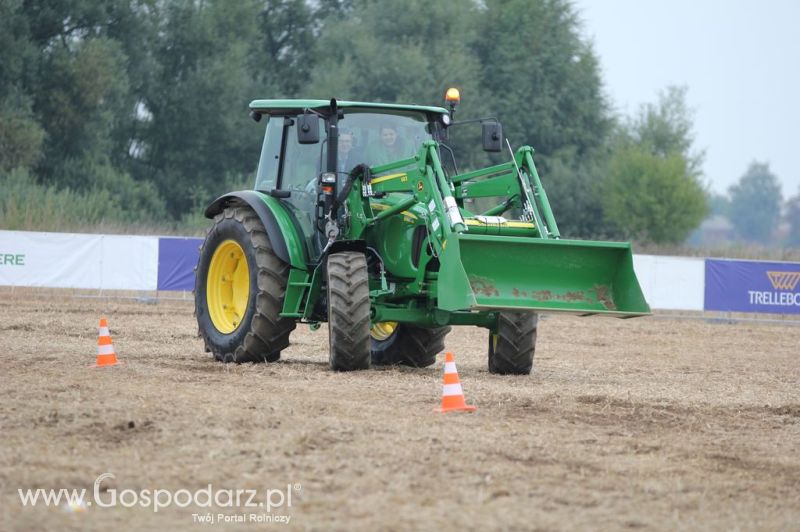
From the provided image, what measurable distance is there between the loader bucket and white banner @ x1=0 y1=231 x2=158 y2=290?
13.5 metres

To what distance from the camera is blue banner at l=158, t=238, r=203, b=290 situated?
76.1 feet

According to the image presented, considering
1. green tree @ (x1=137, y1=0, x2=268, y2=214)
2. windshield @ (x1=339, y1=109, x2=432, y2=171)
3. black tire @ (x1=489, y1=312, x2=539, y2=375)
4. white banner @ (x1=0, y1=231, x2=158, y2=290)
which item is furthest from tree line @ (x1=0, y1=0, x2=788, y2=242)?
black tire @ (x1=489, y1=312, x2=539, y2=375)

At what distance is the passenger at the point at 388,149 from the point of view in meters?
12.1

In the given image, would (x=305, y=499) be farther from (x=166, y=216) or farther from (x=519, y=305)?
(x=166, y=216)

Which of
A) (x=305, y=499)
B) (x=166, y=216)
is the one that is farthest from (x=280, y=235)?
(x=166, y=216)

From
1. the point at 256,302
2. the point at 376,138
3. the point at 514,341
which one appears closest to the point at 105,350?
the point at 256,302

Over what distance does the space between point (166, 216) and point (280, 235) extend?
34.7m

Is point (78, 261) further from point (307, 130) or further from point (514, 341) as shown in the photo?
point (514, 341)

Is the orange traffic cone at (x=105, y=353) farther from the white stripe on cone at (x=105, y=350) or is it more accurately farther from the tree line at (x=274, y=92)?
the tree line at (x=274, y=92)

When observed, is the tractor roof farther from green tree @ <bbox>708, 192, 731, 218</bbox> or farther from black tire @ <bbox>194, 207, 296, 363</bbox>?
green tree @ <bbox>708, 192, 731, 218</bbox>

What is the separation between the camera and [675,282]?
24797 mm

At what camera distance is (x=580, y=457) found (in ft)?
23.8

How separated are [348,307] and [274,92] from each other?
39831mm

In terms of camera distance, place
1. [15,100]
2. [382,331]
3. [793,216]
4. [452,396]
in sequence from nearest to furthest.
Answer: [452,396] → [382,331] → [15,100] → [793,216]
